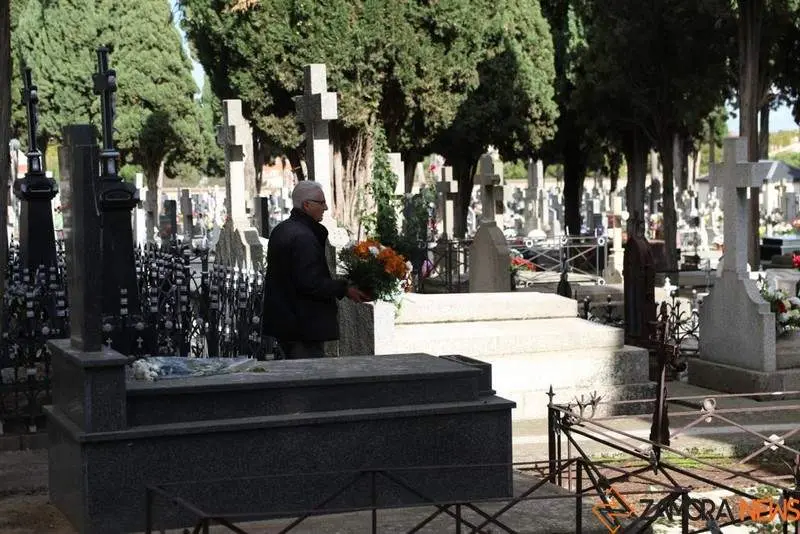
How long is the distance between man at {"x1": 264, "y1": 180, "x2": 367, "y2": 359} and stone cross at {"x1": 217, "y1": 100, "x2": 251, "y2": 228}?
12.0m

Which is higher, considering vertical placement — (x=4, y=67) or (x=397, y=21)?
(x=397, y=21)

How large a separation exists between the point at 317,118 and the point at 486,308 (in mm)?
3881

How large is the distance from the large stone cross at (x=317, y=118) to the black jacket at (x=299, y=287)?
6.05 metres

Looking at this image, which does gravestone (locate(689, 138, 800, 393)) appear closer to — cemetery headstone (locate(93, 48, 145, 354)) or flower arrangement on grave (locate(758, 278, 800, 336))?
flower arrangement on grave (locate(758, 278, 800, 336))

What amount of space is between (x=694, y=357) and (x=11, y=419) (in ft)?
21.8

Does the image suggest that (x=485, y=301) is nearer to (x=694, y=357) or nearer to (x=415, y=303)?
(x=415, y=303)

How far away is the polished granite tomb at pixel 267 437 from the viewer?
6.56 meters

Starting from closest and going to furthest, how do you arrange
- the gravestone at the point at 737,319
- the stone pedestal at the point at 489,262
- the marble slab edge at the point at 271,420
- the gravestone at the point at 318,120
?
the marble slab edge at the point at 271,420
the gravestone at the point at 737,319
the gravestone at the point at 318,120
the stone pedestal at the point at 489,262

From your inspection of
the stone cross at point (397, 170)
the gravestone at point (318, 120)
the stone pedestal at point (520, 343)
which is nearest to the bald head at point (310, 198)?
the stone pedestal at point (520, 343)

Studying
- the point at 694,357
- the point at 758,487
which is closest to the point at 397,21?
the point at 694,357

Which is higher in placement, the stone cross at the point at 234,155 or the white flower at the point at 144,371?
the stone cross at the point at 234,155

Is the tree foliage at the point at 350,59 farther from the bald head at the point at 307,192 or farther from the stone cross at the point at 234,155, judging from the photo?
the bald head at the point at 307,192

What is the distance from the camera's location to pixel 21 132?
4072cm

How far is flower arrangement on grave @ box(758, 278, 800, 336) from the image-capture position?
12500 millimetres
